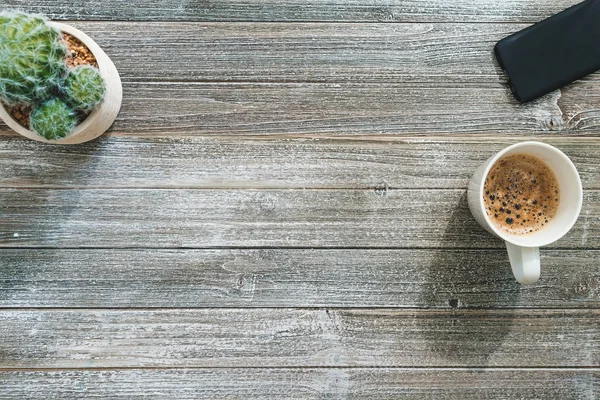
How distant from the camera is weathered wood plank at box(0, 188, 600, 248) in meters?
0.95

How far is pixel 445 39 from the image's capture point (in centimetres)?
97

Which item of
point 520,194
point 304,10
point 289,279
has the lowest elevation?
point 289,279

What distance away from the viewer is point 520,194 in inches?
35.8

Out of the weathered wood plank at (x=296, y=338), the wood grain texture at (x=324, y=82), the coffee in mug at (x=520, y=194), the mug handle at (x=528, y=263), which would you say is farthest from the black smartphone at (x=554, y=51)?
the weathered wood plank at (x=296, y=338)

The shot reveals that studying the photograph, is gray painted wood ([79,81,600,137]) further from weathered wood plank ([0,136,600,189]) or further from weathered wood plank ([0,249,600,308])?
weathered wood plank ([0,249,600,308])

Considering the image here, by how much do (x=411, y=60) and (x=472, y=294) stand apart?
43 centimetres

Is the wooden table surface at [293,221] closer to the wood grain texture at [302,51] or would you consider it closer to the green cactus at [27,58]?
the wood grain texture at [302,51]

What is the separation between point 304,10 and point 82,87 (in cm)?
41

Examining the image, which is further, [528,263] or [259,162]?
[259,162]

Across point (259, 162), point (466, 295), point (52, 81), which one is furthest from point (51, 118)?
point (466, 295)

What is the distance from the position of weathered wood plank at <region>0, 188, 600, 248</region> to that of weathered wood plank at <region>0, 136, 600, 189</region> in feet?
0.06

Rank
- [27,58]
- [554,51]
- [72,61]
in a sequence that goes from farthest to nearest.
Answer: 1. [554,51]
2. [72,61]
3. [27,58]

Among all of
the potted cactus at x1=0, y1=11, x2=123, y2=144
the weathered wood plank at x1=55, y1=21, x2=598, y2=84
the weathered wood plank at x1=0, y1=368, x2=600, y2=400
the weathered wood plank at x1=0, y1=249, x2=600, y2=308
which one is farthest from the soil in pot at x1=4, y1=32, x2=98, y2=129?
the weathered wood plank at x1=0, y1=368, x2=600, y2=400

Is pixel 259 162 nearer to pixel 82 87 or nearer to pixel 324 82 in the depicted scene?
pixel 324 82
